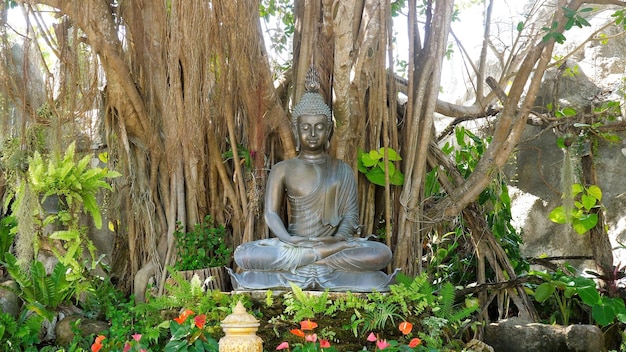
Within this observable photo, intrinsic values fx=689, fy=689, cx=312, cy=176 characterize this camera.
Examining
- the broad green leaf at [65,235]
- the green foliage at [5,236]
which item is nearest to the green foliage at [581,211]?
the broad green leaf at [65,235]

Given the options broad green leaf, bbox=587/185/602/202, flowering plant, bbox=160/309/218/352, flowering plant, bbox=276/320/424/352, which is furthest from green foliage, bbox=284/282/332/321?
broad green leaf, bbox=587/185/602/202

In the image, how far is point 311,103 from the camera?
16.1 ft

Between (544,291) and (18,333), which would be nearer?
(18,333)

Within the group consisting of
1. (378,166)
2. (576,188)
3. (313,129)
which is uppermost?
(313,129)

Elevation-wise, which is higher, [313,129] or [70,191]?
[313,129]

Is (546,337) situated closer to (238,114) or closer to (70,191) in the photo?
(238,114)

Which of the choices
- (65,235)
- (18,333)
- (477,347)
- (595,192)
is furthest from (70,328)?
(595,192)

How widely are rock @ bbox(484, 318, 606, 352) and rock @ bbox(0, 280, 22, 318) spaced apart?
12.5ft

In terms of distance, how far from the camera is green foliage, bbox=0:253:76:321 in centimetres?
522

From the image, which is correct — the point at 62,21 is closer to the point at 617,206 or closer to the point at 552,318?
the point at 552,318

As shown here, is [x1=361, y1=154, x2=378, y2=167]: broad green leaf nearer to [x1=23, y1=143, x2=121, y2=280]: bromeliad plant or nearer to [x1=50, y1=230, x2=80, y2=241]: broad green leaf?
[x1=23, y1=143, x2=121, y2=280]: bromeliad plant

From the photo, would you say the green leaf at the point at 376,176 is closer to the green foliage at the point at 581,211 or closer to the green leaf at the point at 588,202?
the green foliage at the point at 581,211

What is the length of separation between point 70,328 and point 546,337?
11.5 ft

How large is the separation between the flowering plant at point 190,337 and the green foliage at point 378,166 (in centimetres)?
202
